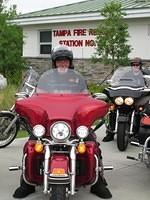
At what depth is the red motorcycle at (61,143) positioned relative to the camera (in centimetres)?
481

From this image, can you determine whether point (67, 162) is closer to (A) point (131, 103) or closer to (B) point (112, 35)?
(A) point (131, 103)

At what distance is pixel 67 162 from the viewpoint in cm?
488

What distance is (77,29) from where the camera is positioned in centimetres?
2222

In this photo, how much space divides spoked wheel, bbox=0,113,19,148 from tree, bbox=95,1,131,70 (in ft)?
33.8

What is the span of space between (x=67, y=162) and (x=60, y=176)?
0.61 ft

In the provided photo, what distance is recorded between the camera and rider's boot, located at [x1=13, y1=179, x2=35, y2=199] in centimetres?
555

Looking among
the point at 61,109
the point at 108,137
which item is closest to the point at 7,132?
the point at 108,137

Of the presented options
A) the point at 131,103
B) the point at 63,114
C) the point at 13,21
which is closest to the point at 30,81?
the point at 131,103

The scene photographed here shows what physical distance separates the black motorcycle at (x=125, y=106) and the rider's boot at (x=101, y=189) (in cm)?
243

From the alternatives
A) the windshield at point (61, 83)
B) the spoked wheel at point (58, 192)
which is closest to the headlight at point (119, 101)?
the windshield at point (61, 83)

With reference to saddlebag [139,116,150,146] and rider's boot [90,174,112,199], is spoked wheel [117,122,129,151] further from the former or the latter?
rider's boot [90,174,112,199]

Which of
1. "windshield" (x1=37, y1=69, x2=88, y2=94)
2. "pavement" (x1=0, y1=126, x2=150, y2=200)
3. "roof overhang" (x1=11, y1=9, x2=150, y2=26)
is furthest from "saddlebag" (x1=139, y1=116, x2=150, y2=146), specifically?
"roof overhang" (x1=11, y1=9, x2=150, y2=26)

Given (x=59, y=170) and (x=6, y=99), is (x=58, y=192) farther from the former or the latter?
(x=6, y=99)

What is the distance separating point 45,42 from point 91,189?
18636 millimetres
